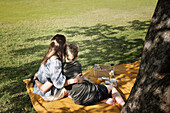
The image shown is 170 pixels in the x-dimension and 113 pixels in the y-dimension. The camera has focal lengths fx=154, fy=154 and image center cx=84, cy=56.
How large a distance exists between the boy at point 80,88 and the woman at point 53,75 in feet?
0.40

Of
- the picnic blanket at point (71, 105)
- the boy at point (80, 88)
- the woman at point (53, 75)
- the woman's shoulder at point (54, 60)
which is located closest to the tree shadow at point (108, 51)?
the picnic blanket at point (71, 105)

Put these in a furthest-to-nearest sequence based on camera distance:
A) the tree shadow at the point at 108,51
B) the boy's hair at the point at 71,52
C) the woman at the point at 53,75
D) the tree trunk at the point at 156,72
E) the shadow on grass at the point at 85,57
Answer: the tree shadow at the point at 108,51, the shadow on grass at the point at 85,57, the boy's hair at the point at 71,52, the woman at the point at 53,75, the tree trunk at the point at 156,72

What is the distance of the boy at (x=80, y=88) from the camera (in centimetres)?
345

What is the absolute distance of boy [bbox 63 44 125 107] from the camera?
3447 millimetres

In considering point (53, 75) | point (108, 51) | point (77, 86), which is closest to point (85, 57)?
point (108, 51)

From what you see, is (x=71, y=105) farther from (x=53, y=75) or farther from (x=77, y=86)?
(x=53, y=75)

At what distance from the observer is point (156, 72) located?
5.90ft

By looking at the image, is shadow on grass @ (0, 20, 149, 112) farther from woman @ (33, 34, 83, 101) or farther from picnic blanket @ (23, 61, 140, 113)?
woman @ (33, 34, 83, 101)

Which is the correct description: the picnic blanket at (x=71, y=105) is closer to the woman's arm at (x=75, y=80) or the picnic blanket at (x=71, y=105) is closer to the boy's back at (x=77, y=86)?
the boy's back at (x=77, y=86)

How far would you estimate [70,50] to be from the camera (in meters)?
3.52

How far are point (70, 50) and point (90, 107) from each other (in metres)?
1.40

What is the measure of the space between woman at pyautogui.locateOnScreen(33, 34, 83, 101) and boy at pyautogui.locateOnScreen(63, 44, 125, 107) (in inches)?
4.8

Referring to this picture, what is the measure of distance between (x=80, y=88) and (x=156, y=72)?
1.96m

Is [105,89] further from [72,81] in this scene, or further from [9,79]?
[9,79]
